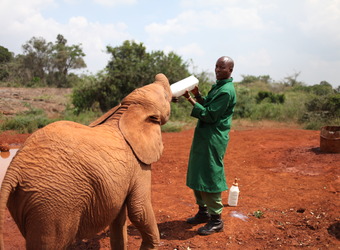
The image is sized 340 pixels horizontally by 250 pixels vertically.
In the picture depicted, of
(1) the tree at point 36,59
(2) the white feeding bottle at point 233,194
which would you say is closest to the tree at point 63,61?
(1) the tree at point 36,59

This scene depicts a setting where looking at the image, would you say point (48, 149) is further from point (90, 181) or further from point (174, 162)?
point (174, 162)

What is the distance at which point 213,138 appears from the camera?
12.0 ft

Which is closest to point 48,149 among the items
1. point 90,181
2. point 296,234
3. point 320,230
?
point 90,181

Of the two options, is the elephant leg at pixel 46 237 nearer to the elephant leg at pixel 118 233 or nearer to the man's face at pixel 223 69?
the elephant leg at pixel 118 233

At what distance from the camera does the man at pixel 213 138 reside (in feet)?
11.7

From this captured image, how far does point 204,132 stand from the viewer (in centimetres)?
371

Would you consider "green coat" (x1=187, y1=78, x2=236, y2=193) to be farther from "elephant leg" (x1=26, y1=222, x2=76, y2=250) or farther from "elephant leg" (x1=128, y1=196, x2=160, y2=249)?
"elephant leg" (x1=26, y1=222, x2=76, y2=250)

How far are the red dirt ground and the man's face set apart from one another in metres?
2.02

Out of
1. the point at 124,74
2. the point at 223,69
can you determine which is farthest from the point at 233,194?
the point at 124,74

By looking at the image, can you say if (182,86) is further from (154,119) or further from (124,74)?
(124,74)

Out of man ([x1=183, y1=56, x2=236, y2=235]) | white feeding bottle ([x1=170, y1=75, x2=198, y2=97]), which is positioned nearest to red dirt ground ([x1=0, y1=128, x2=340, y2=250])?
man ([x1=183, y1=56, x2=236, y2=235])

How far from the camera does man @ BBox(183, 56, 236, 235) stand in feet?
11.7

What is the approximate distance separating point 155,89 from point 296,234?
8.97ft

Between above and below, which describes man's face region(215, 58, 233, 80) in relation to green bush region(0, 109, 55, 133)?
above
